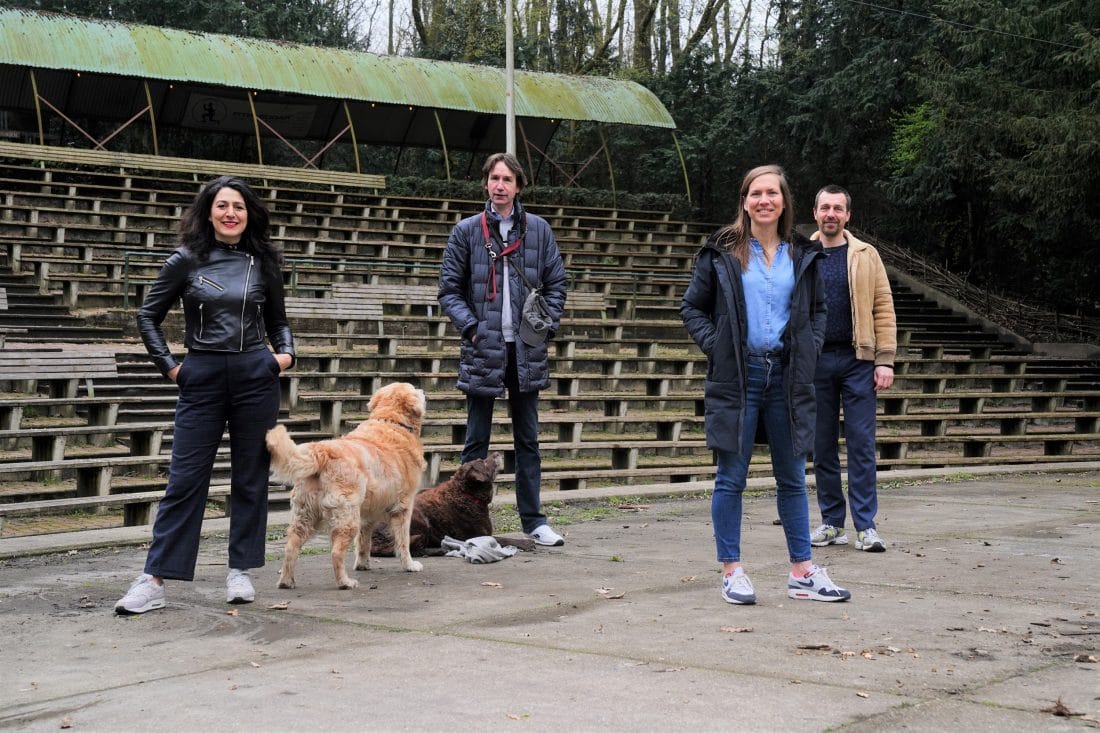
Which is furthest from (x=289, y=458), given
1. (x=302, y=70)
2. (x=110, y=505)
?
(x=302, y=70)

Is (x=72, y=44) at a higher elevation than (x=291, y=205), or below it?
higher

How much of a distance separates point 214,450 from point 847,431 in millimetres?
3782

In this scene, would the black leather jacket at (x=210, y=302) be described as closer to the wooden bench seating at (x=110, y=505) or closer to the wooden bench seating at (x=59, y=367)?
the wooden bench seating at (x=110, y=505)

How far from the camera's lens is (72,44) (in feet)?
83.7

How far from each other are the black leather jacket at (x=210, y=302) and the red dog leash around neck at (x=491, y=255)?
1758 millimetres

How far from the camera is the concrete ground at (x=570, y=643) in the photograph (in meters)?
3.51

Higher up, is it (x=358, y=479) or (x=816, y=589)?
(x=358, y=479)

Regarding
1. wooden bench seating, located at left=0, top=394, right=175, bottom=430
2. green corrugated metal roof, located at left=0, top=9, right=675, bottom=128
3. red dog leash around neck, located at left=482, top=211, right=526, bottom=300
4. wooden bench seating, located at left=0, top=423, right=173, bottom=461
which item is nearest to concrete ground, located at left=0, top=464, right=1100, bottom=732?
red dog leash around neck, located at left=482, top=211, right=526, bottom=300

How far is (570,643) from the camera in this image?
448 cm

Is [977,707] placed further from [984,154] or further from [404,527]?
[984,154]

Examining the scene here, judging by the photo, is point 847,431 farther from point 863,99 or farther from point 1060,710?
point 863,99

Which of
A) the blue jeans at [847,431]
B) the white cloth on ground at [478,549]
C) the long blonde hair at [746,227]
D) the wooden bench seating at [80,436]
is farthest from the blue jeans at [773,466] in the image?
the wooden bench seating at [80,436]

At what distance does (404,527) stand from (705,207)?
99.9 feet

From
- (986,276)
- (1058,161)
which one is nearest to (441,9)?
(986,276)
